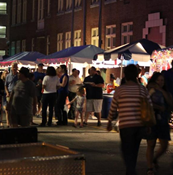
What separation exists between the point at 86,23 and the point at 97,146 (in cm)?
2147

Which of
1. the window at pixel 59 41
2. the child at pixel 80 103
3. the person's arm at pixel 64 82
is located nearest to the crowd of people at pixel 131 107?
the person's arm at pixel 64 82

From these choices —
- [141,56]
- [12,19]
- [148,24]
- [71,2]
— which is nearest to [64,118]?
[141,56]

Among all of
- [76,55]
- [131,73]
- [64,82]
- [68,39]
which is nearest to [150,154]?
[131,73]

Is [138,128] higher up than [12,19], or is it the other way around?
[12,19]

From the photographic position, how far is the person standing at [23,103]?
10.2 m

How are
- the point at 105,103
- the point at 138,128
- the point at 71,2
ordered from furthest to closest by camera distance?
the point at 71,2 → the point at 105,103 → the point at 138,128

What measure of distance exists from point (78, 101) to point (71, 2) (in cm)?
2093

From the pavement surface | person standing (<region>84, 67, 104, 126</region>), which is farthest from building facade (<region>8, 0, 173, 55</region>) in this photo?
the pavement surface

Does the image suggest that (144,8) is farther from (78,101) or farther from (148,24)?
(78,101)

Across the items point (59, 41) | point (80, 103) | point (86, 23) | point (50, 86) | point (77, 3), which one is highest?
point (77, 3)

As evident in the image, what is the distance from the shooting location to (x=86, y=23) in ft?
107

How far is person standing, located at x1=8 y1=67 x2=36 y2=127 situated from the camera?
33.6 ft

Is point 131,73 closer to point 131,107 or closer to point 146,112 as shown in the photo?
point 131,107

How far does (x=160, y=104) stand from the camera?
Result: 27.0 feet
